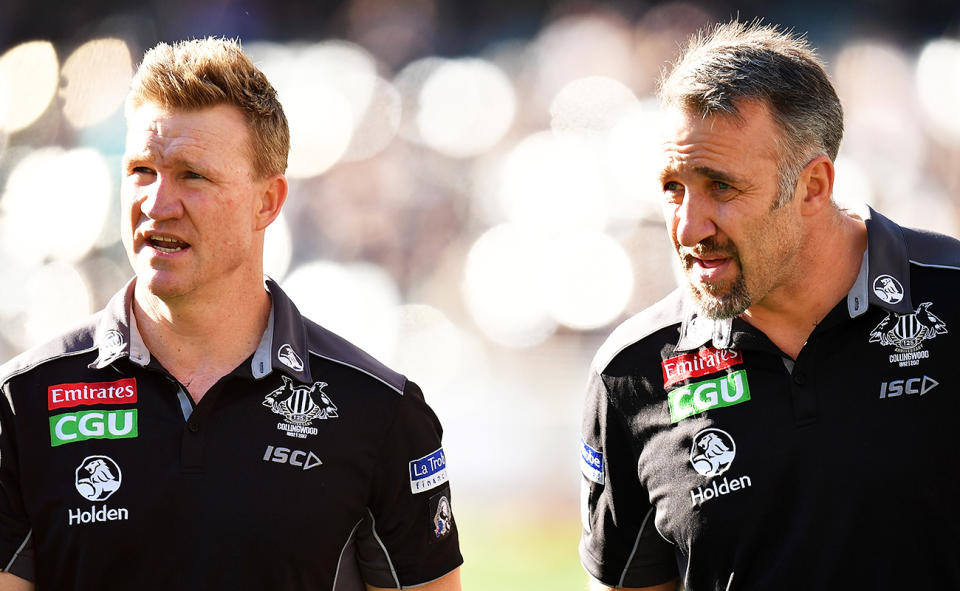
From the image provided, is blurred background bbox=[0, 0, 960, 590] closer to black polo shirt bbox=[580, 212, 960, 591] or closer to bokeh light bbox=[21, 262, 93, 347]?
bokeh light bbox=[21, 262, 93, 347]

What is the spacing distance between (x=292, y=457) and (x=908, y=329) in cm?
113

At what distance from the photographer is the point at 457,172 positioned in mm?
11609

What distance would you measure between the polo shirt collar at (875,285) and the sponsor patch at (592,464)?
272 millimetres

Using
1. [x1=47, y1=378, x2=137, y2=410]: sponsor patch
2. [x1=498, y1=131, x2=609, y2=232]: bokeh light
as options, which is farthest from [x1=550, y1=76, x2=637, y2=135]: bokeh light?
[x1=47, y1=378, x2=137, y2=410]: sponsor patch

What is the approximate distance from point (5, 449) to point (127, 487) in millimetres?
231

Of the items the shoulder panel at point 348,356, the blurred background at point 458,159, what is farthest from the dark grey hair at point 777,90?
the blurred background at point 458,159

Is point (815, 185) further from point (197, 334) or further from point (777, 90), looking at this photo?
point (197, 334)

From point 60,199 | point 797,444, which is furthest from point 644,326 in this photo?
point 60,199

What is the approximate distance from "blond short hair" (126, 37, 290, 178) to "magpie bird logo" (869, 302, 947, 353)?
47.3 inches

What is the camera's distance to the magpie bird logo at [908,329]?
5.95ft

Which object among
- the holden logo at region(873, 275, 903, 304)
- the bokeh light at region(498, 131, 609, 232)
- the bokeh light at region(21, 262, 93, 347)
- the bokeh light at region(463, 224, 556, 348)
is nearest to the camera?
the holden logo at region(873, 275, 903, 304)

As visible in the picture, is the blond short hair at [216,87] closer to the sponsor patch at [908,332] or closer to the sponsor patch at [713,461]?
the sponsor patch at [713,461]

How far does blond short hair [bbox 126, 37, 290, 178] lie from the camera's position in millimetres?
1932

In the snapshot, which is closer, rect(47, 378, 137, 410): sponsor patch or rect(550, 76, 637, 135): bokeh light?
rect(47, 378, 137, 410): sponsor patch
